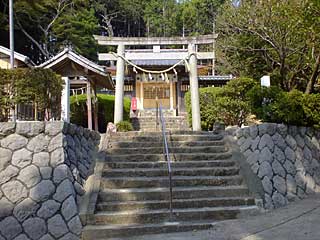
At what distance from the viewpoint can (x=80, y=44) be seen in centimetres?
3084

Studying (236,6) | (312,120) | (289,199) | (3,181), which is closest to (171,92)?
(236,6)

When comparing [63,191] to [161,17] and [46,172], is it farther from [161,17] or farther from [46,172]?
[161,17]

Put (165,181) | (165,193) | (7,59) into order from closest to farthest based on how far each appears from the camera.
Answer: (165,193), (165,181), (7,59)

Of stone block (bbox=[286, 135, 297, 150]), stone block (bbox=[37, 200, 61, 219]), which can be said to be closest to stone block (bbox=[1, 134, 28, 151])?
stone block (bbox=[37, 200, 61, 219])

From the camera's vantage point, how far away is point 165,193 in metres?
6.71

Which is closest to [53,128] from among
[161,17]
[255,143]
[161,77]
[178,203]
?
[178,203]

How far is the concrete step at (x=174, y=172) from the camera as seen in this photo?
7.34 meters

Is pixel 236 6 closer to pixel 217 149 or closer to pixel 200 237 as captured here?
pixel 217 149

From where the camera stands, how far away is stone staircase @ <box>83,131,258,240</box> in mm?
5998

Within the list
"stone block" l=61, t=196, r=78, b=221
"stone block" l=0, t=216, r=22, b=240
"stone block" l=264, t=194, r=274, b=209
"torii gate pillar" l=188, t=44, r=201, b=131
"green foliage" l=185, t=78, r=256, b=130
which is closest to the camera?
"stone block" l=0, t=216, r=22, b=240

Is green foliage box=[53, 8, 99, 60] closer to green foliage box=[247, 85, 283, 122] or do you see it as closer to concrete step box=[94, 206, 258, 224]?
green foliage box=[247, 85, 283, 122]

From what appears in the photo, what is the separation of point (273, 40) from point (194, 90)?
380cm

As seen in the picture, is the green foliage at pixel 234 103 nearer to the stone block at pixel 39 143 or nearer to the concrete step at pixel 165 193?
the concrete step at pixel 165 193

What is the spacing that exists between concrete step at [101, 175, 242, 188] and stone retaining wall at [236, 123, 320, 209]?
65cm
